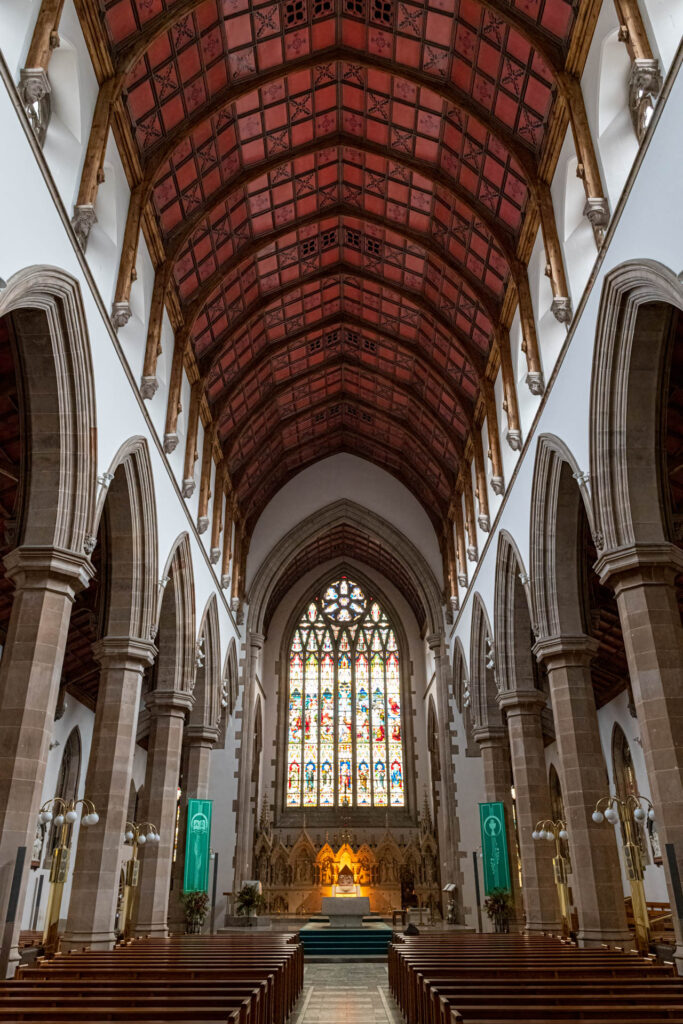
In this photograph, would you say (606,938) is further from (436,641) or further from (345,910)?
(436,641)

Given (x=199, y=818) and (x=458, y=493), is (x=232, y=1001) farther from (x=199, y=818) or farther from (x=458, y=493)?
(x=458, y=493)

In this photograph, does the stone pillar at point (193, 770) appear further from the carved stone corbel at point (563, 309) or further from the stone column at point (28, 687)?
the carved stone corbel at point (563, 309)

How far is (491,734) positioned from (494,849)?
3.01m

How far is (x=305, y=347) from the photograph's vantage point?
21047 mm

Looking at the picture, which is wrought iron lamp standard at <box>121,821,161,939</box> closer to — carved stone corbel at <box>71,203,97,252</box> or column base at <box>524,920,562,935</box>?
column base at <box>524,920,562,935</box>

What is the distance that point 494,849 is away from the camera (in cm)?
1666

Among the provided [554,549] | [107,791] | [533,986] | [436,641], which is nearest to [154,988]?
[533,986]

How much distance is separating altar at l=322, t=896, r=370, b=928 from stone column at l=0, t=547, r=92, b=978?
1381 centimetres

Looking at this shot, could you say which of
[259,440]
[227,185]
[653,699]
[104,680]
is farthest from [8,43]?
[259,440]

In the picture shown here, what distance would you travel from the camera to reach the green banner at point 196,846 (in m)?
16.2

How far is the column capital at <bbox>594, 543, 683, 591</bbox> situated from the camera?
9500 millimetres

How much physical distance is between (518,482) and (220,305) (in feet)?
24.3

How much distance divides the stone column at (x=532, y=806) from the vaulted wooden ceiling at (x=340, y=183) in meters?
6.58

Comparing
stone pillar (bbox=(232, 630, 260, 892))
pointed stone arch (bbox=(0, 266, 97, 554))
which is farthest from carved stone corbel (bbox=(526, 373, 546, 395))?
stone pillar (bbox=(232, 630, 260, 892))
